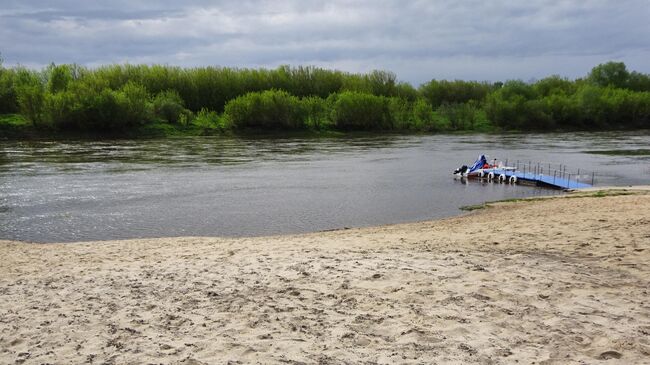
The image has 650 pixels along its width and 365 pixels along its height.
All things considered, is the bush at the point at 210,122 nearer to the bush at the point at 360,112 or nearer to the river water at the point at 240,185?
the bush at the point at 360,112

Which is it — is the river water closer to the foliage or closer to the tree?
the foliage

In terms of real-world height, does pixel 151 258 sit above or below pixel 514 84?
below

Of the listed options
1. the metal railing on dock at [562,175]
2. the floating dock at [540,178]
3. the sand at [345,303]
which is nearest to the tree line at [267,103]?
the metal railing on dock at [562,175]

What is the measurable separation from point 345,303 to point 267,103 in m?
85.2

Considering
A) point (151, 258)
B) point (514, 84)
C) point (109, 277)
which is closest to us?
point (109, 277)

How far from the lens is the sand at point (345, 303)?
27.0ft

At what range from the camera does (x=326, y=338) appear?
865cm

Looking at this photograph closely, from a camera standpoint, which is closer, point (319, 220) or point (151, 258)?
point (151, 258)

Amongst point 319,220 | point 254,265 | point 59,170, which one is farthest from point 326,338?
point 59,170

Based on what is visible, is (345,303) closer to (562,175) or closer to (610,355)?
(610,355)

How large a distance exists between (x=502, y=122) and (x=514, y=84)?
16.2 meters

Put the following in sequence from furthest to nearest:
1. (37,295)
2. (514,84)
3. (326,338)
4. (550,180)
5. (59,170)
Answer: (514,84)
(59,170)
(550,180)
(37,295)
(326,338)

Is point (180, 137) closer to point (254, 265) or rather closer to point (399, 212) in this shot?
point (399, 212)

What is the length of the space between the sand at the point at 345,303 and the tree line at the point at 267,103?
73.8m
